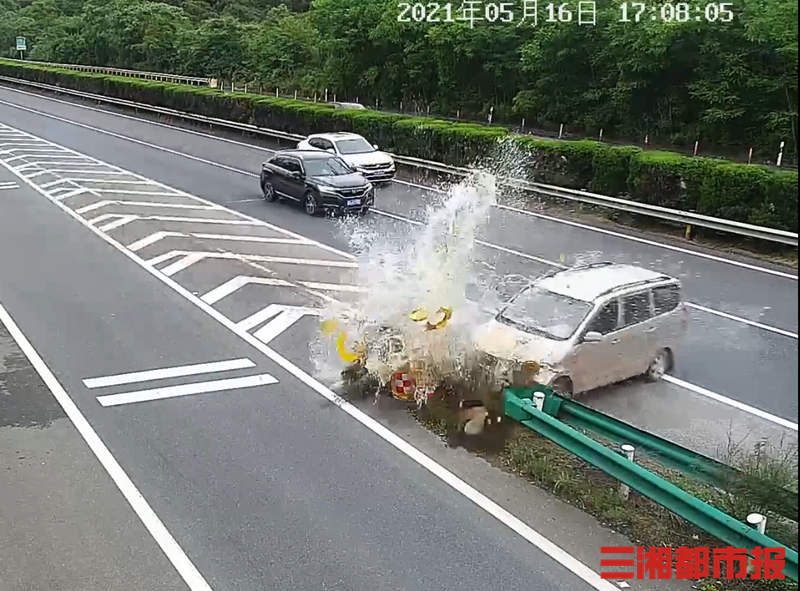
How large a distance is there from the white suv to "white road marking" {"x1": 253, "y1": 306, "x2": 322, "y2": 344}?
35.0 feet

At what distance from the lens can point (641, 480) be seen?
22.7 feet

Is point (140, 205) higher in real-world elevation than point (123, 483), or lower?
lower

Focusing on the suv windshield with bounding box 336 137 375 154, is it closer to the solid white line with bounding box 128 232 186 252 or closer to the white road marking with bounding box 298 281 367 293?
the solid white line with bounding box 128 232 186 252

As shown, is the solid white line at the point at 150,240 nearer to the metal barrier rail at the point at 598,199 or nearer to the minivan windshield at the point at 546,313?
the metal barrier rail at the point at 598,199

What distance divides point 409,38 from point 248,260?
745 inches

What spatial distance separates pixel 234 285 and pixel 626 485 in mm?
8983

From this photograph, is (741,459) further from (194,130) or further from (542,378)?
(194,130)

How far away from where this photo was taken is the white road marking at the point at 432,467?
6.73 meters

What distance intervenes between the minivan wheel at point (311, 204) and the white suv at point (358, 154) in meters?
2.43

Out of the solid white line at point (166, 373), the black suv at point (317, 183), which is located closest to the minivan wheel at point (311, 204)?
the black suv at point (317, 183)

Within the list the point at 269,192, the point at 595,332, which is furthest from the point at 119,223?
the point at 595,332

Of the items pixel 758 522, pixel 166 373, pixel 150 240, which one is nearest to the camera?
pixel 758 522

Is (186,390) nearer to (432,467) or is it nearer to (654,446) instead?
(432,467)

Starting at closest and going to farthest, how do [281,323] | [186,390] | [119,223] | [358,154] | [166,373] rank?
1. [186,390]
2. [166,373]
3. [281,323]
4. [119,223]
5. [358,154]
